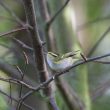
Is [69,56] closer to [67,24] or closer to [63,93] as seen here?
[63,93]

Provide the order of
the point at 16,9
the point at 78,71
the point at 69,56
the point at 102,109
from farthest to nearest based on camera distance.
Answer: the point at 16,9 < the point at 102,109 < the point at 78,71 < the point at 69,56

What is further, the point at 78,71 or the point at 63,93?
the point at 78,71

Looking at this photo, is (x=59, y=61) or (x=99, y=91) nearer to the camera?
(x=59, y=61)

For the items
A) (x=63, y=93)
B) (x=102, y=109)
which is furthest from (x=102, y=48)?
(x=63, y=93)

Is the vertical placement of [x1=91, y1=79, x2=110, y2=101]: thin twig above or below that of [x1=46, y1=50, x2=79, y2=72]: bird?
above

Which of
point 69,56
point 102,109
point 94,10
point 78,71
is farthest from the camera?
point 94,10

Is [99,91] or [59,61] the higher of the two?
[99,91]

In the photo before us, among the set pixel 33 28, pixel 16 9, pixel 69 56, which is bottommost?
pixel 69 56

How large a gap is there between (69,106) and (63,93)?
56mm

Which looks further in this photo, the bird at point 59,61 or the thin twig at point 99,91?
the thin twig at point 99,91

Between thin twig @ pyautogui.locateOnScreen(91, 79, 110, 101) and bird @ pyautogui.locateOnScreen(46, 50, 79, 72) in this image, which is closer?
bird @ pyautogui.locateOnScreen(46, 50, 79, 72)

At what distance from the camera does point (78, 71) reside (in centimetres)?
185

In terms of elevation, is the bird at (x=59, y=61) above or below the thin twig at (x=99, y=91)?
below

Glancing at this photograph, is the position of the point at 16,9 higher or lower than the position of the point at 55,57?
higher
